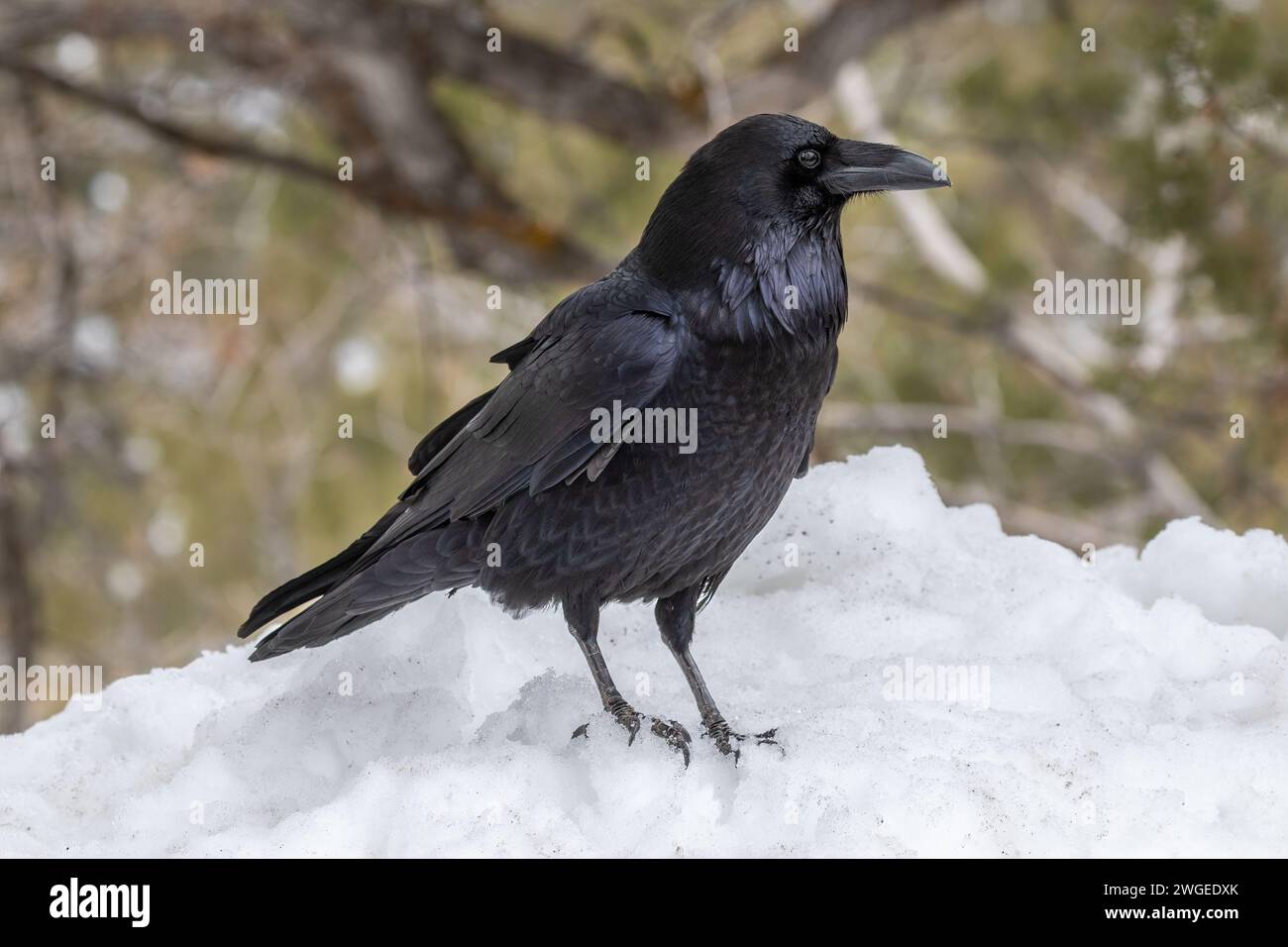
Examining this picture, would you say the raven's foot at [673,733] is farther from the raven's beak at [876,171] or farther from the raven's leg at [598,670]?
the raven's beak at [876,171]

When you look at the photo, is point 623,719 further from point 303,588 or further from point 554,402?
point 303,588

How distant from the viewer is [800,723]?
3133 millimetres

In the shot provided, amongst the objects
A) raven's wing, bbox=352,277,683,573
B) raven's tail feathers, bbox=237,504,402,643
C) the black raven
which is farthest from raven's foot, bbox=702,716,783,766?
raven's tail feathers, bbox=237,504,402,643

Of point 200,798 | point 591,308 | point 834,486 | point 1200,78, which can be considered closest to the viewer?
point 200,798

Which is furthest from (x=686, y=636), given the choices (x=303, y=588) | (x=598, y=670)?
(x=303, y=588)

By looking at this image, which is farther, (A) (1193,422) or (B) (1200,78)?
(A) (1193,422)

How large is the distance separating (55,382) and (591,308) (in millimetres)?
5168

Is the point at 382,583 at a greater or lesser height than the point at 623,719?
greater

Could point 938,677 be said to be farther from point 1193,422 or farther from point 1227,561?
point 1193,422

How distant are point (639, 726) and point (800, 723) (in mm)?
369

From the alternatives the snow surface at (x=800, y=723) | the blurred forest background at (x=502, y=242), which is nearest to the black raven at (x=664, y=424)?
the snow surface at (x=800, y=723)
